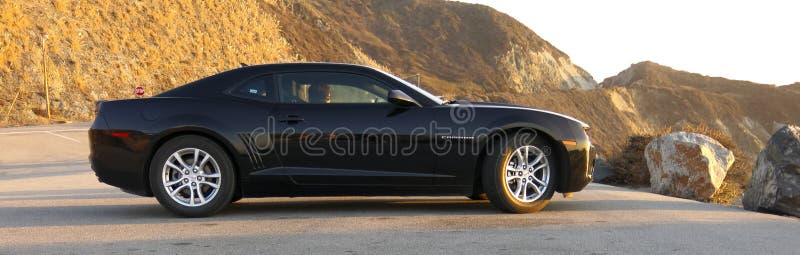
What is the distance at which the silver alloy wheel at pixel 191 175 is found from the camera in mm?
6852

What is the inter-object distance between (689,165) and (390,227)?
292 inches

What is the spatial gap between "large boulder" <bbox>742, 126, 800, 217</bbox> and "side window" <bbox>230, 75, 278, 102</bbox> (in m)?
5.38

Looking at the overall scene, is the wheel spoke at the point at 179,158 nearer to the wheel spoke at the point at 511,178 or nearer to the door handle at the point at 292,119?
the door handle at the point at 292,119

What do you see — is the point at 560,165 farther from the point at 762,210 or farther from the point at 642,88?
the point at 642,88

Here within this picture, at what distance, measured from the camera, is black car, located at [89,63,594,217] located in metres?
6.84

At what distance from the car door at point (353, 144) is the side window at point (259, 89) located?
0.17 m

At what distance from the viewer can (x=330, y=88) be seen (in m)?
7.08

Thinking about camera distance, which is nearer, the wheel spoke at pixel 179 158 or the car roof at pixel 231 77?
the wheel spoke at pixel 179 158

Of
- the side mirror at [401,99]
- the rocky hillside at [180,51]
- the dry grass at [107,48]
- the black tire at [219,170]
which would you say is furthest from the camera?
the rocky hillside at [180,51]

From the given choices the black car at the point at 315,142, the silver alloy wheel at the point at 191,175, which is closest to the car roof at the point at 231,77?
the black car at the point at 315,142

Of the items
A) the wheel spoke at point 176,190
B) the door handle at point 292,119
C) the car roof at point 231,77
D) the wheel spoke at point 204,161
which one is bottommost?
the wheel spoke at point 176,190

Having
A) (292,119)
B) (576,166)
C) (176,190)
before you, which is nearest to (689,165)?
(576,166)

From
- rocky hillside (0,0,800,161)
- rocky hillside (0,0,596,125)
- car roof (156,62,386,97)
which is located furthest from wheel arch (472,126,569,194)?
rocky hillside (0,0,596,125)

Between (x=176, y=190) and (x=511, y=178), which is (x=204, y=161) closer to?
(x=176, y=190)
